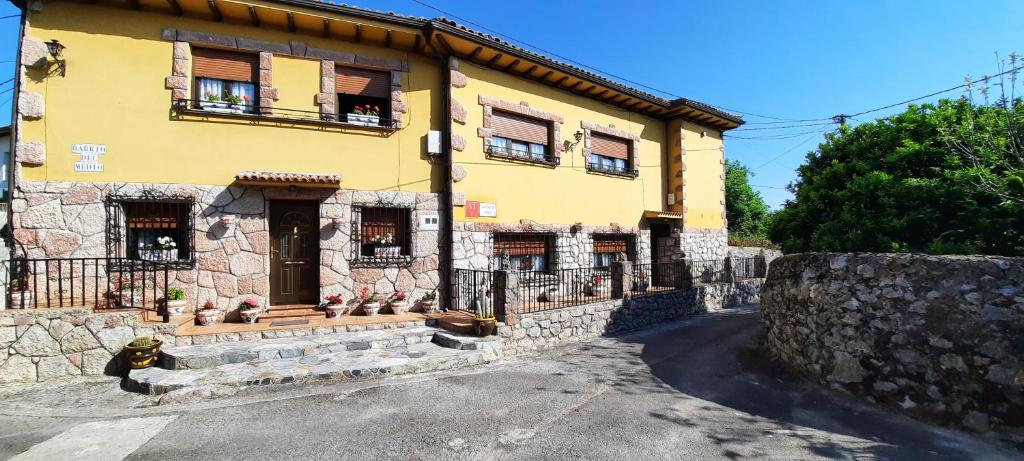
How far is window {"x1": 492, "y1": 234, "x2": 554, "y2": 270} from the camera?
9.48 m

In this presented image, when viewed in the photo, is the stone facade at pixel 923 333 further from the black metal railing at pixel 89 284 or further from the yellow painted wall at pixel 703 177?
the black metal railing at pixel 89 284

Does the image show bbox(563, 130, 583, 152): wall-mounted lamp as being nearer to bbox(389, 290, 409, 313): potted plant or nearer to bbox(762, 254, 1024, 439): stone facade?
bbox(389, 290, 409, 313): potted plant

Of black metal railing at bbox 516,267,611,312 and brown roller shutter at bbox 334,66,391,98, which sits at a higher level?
brown roller shutter at bbox 334,66,391,98

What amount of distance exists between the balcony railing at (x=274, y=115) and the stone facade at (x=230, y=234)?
1.26m

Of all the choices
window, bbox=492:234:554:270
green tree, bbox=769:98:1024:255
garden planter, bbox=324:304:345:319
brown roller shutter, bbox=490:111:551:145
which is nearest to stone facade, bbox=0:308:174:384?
garden planter, bbox=324:304:345:319

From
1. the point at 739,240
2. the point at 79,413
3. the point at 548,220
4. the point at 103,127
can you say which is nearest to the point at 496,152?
the point at 548,220

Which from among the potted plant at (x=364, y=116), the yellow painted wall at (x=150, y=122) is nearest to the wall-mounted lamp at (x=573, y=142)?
the potted plant at (x=364, y=116)

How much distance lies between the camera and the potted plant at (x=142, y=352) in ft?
17.4

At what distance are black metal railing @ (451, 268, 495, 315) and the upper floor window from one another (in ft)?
14.9

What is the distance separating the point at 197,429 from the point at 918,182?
1106 centimetres

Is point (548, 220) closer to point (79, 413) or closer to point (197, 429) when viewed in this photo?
point (197, 429)

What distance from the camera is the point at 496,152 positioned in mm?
9305

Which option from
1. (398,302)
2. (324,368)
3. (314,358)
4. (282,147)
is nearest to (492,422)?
(324,368)

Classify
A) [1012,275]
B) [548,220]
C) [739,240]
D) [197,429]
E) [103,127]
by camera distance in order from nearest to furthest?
[197,429], [1012,275], [103,127], [548,220], [739,240]
